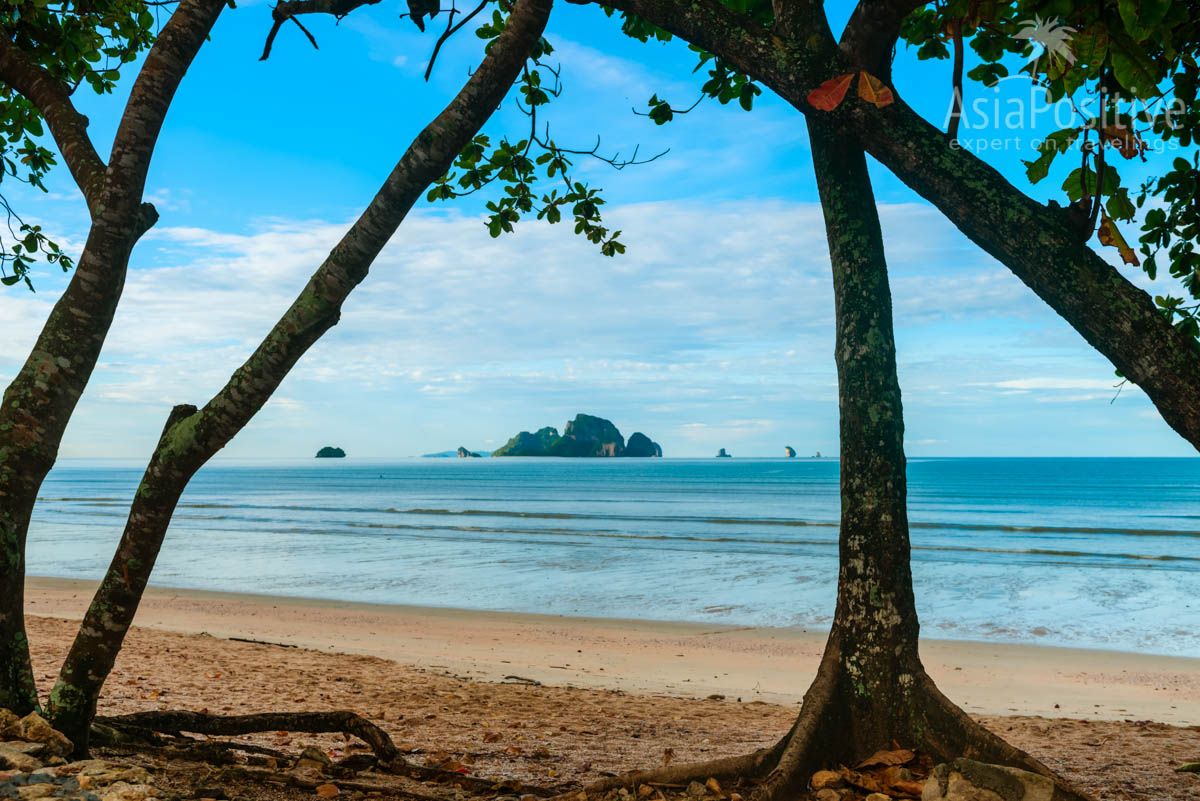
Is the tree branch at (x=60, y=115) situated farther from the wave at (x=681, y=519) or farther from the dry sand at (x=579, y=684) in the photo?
the wave at (x=681, y=519)

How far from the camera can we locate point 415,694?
8.05 metres

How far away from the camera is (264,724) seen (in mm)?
4988

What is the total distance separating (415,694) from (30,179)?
598 cm

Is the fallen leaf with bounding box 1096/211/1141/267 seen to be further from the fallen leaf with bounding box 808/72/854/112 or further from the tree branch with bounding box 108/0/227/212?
the tree branch with bounding box 108/0/227/212

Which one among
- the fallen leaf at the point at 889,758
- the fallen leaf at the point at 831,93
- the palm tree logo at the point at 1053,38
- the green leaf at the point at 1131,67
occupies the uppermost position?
the palm tree logo at the point at 1053,38

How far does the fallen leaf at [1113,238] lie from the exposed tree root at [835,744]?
79.6 inches

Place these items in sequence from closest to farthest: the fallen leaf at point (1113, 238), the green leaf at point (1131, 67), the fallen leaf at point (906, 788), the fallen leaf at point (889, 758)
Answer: the green leaf at point (1131, 67)
the fallen leaf at point (1113, 238)
the fallen leaf at point (906, 788)
the fallen leaf at point (889, 758)

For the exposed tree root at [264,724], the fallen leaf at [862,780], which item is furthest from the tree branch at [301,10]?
the fallen leaf at [862,780]

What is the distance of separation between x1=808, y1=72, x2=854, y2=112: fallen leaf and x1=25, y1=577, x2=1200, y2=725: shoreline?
23.3 feet

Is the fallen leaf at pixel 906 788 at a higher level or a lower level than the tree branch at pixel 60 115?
lower

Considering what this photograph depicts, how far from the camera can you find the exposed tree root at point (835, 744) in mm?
3961

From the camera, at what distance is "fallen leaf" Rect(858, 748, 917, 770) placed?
3.95 meters

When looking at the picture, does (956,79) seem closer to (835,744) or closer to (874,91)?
(874,91)

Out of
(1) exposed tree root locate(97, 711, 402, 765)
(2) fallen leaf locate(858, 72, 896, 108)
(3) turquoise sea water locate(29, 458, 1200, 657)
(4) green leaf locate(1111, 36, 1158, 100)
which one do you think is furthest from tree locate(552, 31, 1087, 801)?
(3) turquoise sea water locate(29, 458, 1200, 657)
